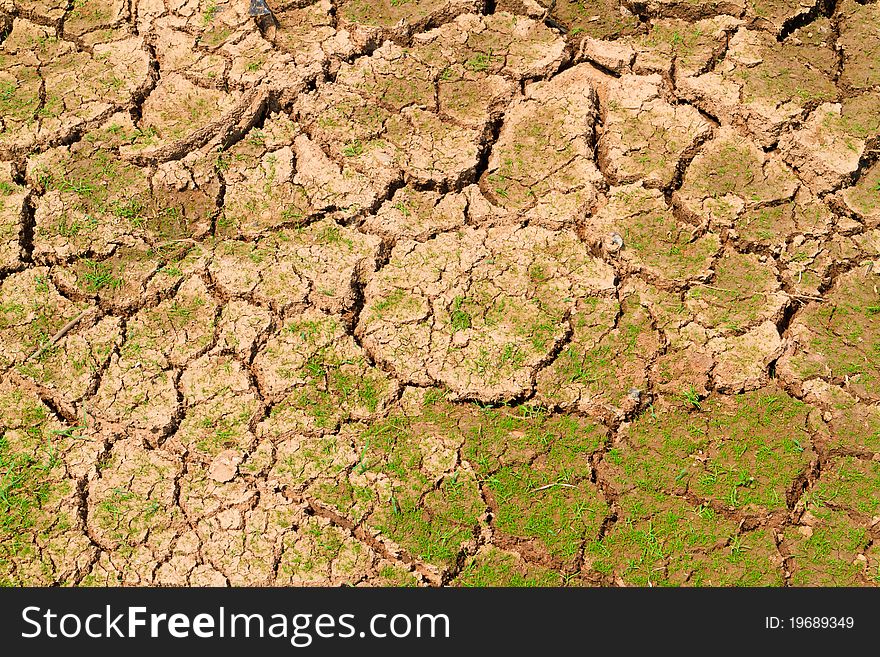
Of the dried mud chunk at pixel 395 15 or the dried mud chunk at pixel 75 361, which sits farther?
the dried mud chunk at pixel 395 15

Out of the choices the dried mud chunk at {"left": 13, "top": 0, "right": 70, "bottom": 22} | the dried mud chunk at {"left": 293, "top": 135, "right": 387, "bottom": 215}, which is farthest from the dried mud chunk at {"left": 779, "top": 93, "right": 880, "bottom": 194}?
the dried mud chunk at {"left": 13, "top": 0, "right": 70, "bottom": 22}

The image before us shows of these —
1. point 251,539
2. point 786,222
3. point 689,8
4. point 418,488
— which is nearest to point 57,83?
point 251,539

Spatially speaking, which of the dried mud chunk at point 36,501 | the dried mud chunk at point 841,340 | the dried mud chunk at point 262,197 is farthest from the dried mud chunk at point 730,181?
the dried mud chunk at point 36,501

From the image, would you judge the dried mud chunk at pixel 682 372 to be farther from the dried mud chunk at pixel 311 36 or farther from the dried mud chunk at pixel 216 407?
the dried mud chunk at pixel 311 36

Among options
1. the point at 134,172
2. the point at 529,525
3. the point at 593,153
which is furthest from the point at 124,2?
the point at 529,525

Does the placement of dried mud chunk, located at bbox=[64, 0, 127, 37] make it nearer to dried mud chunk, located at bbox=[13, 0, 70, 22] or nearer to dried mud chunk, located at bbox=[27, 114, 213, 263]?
dried mud chunk, located at bbox=[13, 0, 70, 22]

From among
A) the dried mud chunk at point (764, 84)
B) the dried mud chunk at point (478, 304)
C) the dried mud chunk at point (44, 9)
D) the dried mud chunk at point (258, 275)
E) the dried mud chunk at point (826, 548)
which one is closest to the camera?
the dried mud chunk at point (826, 548)
